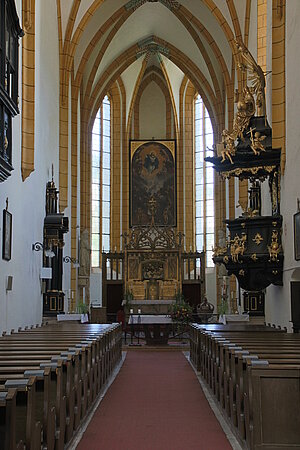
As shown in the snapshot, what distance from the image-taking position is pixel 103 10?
84.9ft

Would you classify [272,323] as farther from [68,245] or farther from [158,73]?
[158,73]

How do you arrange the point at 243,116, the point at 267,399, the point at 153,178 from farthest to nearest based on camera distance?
the point at 153,178 → the point at 243,116 → the point at 267,399

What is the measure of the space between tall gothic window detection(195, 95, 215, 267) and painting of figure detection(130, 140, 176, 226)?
1.22 metres

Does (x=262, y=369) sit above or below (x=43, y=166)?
below

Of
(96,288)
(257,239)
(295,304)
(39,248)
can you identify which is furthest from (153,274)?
(295,304)

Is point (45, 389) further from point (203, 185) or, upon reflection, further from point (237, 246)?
point (203, 185)

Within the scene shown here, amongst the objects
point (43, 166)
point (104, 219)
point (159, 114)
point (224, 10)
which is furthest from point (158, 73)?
point (43, 166)

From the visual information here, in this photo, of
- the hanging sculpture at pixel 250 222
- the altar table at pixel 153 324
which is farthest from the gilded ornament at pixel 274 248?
the altar table at pixel 153 324

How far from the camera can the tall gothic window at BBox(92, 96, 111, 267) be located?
32.2 m

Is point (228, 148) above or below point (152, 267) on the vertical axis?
above

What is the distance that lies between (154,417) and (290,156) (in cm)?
661

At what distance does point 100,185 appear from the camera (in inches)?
1288

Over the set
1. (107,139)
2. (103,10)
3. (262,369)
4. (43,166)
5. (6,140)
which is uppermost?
(103,10)

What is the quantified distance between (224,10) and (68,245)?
9.90 m
